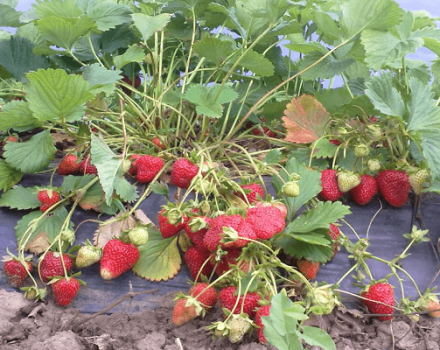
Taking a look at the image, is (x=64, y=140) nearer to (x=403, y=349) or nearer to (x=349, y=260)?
(x=349, y=260)

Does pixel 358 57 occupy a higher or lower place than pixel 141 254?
higher

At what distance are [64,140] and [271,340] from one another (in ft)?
3.44

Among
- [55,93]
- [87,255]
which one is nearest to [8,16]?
[55,93]

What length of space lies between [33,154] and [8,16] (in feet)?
1.79

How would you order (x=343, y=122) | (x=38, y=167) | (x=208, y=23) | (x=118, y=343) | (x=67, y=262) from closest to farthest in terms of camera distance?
(x=118, y=343) < (x=67, y=262) < (x=38, y=167) < (x=343, y=122) < (x=208, y=23)

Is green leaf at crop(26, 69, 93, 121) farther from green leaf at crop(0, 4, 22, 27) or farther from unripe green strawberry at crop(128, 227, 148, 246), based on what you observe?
green leaf at crop(0, 4, 22, 27)

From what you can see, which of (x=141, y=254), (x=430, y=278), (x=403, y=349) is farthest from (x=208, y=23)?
(x=403, y=349)

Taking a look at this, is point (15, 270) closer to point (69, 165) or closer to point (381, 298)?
point (69, 165)

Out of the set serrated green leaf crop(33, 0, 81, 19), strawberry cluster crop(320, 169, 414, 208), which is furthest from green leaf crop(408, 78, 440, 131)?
serrated green leaf crop(33, 0, 81, 19)

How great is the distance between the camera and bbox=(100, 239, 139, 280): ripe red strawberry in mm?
1062

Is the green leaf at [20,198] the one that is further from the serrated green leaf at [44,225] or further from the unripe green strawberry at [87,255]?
the unripe green strawberry at [87,255]

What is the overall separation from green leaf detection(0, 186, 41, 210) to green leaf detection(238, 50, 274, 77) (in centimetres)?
57

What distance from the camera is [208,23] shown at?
1.58 metres

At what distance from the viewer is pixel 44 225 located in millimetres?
1192
